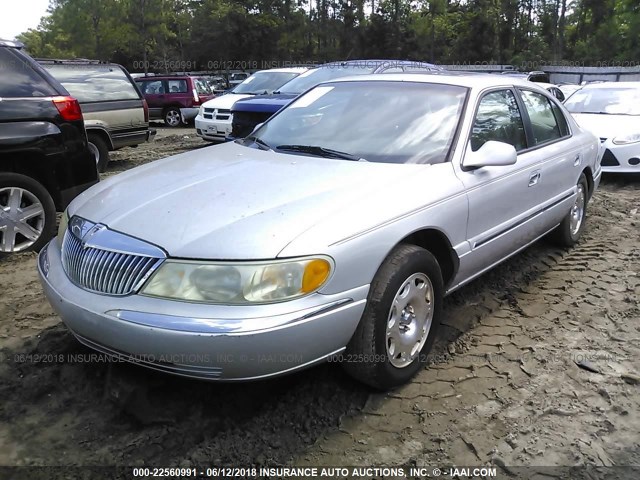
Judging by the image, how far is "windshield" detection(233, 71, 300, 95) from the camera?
12031 millimetres

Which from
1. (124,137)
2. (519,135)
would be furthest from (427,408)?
(124,137)

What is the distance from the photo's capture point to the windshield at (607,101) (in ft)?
29.8

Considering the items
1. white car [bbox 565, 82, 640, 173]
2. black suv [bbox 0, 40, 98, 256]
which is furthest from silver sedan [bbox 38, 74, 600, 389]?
white car [bbox 565, 82, 640, 173]

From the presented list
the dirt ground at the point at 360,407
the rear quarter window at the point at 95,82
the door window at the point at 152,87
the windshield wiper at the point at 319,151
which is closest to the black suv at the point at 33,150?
the dirt ground at the point at 360,407

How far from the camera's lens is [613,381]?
120 inches

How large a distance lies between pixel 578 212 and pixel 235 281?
401cm

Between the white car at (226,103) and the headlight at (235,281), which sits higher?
the white car at (226,103)

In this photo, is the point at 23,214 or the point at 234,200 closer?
the point at 234,200

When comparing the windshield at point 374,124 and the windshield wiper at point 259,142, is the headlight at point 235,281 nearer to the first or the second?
the windshield at point 374,124

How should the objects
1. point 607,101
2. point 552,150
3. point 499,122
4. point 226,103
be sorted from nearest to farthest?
point 499,122 < point 552,150 < point 607,101 < point 226,103

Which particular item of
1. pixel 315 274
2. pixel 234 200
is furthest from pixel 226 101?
pixel 315 274

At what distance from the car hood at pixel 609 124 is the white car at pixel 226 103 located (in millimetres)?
5739

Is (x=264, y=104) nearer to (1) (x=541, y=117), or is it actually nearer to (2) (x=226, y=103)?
(2) (x=226, y=103)

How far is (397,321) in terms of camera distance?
283 centimetres
